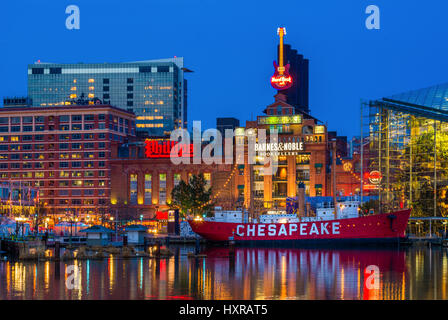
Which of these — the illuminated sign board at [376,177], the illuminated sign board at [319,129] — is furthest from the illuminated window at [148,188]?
the illuminated sign board at [376,177]

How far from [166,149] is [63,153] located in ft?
96.6

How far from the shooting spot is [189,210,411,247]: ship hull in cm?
9725

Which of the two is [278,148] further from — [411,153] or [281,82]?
[411,153]

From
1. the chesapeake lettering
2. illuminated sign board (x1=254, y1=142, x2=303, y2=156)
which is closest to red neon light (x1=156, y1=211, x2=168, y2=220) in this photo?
illuminated sign board (x1=254, y1=142, x2=303, y2=156)

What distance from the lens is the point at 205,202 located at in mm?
140750

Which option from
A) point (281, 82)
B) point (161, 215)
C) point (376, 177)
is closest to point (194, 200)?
point (161, 215)

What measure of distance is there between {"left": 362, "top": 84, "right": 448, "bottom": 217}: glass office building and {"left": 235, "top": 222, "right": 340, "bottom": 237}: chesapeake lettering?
42.2ft

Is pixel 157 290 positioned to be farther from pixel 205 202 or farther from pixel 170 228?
pixel 205 202

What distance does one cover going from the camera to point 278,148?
508ft

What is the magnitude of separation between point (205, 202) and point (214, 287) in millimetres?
90239

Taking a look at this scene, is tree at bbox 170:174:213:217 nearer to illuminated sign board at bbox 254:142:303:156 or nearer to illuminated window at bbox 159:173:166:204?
illuminated sign board at bbox 254:142:303:156

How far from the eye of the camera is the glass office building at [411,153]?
110062 millimetres

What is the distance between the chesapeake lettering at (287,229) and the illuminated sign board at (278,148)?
1980 inches
